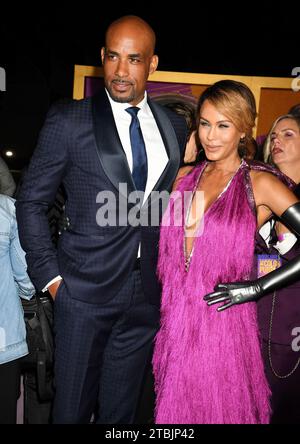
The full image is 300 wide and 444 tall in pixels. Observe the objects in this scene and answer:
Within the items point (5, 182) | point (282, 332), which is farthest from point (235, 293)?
point (5, 182)

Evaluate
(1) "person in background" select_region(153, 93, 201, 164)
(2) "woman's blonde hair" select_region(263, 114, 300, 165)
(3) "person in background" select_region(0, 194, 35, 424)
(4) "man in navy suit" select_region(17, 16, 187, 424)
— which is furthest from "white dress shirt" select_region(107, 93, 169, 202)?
(2) "woman's blonde hair" select_region(263, 114, 300, 165)

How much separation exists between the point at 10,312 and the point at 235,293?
0.99m

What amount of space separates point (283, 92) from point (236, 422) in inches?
116

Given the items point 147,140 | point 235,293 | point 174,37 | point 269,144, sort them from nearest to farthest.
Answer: point 235,293 < point 147,140 < point 269,144 < point 174,37

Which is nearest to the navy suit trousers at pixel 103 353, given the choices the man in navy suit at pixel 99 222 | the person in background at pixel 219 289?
the man in navy suit at pixel 99 222

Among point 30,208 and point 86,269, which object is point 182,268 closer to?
point 86,269

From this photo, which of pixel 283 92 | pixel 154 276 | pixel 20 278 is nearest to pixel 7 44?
pixel 283 92

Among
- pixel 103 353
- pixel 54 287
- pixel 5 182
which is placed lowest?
pixel 103 353

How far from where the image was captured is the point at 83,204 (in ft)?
6.61

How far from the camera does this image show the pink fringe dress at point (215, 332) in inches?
79.9

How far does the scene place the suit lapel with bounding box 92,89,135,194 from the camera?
1967mm

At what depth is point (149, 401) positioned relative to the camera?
9.08ft

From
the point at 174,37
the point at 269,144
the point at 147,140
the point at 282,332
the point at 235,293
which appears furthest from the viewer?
the point at 174,37

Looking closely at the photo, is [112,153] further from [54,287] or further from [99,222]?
[54,287]
